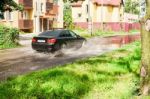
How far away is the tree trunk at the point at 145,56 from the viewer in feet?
30.9

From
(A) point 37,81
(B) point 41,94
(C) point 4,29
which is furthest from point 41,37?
(B) point 41,94

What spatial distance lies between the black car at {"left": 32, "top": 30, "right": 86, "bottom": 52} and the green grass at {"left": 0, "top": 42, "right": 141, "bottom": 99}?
748 centimetres

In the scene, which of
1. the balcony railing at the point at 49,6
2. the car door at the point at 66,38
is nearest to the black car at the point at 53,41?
the car door at the point at 66,38

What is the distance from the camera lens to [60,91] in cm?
970

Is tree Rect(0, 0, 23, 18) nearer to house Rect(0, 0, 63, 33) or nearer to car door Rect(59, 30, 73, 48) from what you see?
car door Rect(59, 30, 73, 48)

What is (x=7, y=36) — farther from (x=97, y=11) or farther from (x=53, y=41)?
(x=97, y=11)

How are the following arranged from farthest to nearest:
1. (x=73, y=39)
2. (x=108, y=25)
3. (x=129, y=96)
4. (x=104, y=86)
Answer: (x=108, y=25) → (x=73, y=39) → (x=104, y=86) → (x=129, y=96)

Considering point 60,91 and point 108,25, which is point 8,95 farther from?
point 108,25

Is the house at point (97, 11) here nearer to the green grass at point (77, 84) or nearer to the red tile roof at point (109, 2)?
the red tile roof at point (109, 2)

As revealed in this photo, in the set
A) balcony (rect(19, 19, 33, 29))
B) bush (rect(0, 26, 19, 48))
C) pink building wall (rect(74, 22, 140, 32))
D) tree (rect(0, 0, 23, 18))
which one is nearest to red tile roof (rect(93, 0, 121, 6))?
pink building wall (rect(74, 22, 140, 32))

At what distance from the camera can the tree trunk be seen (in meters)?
9.43

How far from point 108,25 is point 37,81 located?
194ft

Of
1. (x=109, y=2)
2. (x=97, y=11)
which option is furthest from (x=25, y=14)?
(x=109, y=2)

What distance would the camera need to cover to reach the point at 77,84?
1057 cm
